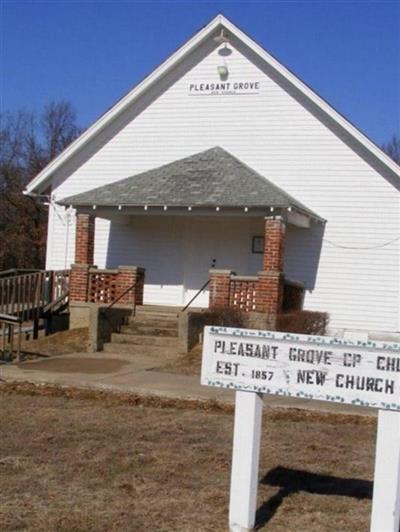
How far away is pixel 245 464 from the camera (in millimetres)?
5430

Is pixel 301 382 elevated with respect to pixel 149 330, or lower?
elevated

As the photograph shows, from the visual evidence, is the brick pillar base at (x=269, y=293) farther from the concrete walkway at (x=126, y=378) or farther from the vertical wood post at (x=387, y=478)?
the vertical wood post at (x=387, y=478)

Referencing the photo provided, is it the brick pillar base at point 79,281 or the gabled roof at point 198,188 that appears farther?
the brick pillar base at point 79,281

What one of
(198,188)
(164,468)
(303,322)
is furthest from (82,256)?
(164,468)

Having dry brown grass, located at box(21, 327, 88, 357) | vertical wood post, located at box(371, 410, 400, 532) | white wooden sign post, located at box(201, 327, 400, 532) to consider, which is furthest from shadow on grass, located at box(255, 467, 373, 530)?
dry brown grass, located at box(21, 327, 88, 357)

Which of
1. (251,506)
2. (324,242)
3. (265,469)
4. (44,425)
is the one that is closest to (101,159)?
(324,242)

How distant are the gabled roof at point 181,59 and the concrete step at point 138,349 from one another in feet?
20.4

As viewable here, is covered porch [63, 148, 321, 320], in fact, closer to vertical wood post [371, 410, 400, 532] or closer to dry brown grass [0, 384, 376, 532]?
dry brown grass [0, 384, 376, 532]

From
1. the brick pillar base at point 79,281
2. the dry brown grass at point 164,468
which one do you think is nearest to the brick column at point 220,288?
the brick pillar base at point 79,281

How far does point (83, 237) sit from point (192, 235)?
2.80 m

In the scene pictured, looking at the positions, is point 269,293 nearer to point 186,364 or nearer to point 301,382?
point 186,364

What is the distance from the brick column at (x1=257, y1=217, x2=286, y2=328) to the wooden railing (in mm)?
4997

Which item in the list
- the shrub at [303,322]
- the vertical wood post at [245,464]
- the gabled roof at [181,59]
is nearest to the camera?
the vertical wood post at [245,464]

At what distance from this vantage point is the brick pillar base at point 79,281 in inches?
701
